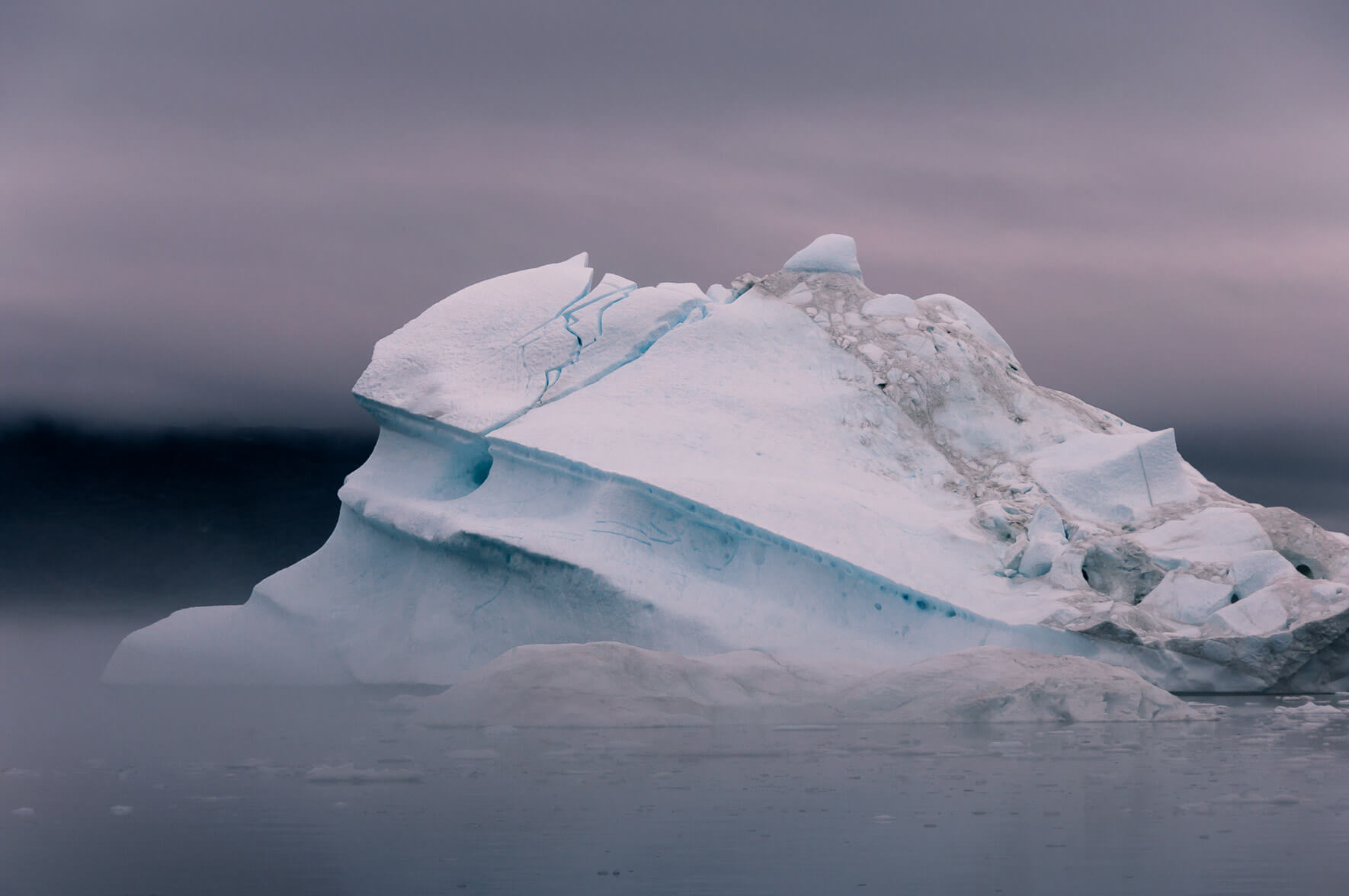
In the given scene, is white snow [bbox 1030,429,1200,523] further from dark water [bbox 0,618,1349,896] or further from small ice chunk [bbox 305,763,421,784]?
small ice chunk [bbox 305,763,421,784]

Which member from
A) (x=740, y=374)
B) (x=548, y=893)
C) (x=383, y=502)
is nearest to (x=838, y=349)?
(x=740, y=374)

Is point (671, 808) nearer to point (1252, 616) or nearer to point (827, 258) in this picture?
point (1252, 616)

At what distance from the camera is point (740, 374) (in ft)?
41.7

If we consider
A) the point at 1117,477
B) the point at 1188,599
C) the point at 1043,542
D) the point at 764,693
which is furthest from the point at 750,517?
the point at 1117,477

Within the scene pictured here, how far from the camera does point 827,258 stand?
14469 millimetres

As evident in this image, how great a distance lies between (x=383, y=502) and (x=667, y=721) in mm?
4238

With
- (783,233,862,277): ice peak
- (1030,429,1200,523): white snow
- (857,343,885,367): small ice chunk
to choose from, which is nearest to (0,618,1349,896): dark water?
(1030,429,1200,523): white snow

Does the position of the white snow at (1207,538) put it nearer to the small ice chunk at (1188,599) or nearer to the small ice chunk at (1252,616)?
the small ice chunk at (1188,599)

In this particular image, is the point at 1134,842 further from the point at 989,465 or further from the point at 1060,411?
the point at 1060,411

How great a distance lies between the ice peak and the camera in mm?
14414

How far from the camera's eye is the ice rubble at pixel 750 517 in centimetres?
1063

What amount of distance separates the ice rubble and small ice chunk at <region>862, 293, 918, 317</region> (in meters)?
0.03

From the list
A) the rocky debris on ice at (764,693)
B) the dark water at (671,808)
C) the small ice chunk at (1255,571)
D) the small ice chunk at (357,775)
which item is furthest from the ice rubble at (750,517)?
the small ice chunk at (357,775)

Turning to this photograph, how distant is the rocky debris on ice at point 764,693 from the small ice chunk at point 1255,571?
2295 mm
